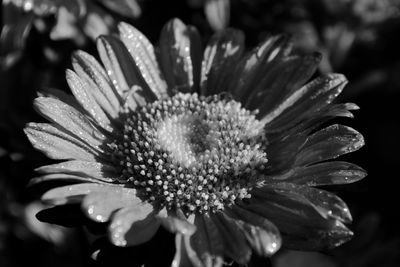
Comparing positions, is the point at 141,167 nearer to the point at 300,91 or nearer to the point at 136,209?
the point at 136,209

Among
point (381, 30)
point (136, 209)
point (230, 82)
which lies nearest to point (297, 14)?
point (381, 30)

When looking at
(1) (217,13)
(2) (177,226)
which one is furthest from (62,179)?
(1) (217,13)

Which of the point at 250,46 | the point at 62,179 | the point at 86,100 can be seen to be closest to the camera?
the point at 62,179

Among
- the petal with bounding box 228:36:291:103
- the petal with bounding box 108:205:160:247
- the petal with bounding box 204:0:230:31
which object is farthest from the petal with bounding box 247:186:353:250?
the petal with bounding box 204:0:230:31

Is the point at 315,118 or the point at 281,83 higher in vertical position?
the point at 281,83

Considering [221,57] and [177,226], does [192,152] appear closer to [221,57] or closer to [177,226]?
[221,57]

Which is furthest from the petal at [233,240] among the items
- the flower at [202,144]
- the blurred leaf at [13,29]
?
the blurred leaf at [13,29]

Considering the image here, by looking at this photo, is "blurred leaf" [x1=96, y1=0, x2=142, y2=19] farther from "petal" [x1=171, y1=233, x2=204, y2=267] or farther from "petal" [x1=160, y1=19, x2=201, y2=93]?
"petal" [x1=171, y1=233, x2=204, y2=267]

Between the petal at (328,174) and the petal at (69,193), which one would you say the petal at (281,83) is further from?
the petal at (69,193)
